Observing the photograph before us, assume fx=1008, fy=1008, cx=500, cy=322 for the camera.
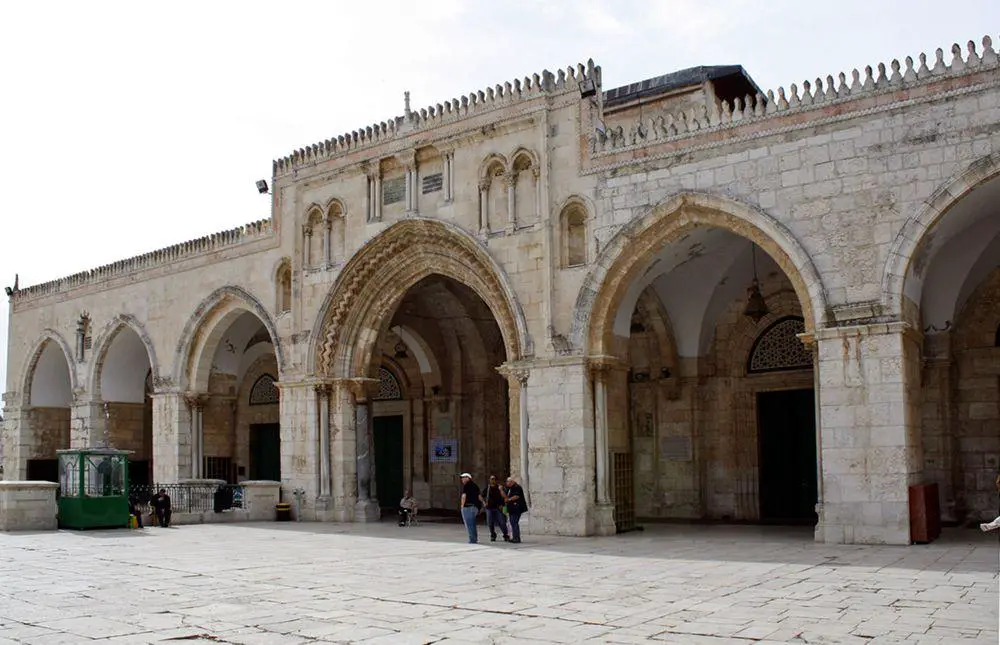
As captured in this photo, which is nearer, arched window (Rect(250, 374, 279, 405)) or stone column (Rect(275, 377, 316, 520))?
stone column (Rect(275, 377, 316, 520))

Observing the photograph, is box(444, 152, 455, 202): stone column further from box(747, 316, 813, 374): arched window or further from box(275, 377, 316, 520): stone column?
box(747, 316, 813, 374): arched window

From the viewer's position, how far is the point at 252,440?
2352 centimetres

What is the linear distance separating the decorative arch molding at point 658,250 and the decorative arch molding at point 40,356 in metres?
14.6

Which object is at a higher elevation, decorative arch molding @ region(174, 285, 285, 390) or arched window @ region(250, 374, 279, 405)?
decorative arch molding @ region(174, 285, 285, 390)

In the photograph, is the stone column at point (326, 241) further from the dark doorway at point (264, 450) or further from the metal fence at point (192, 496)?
the dark doorway at point (264, 450)

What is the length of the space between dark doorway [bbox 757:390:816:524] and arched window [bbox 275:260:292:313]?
28.8ft

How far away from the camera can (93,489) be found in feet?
52.0

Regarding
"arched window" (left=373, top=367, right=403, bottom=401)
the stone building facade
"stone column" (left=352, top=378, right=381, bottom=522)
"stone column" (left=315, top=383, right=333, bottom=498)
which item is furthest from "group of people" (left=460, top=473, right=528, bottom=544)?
"arched window" (left=373, top=367, right=403, bottom=401)

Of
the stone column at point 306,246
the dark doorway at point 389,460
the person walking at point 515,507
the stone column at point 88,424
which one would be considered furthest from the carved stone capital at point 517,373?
the stone column at point 88,424

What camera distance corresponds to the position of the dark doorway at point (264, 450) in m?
23.2

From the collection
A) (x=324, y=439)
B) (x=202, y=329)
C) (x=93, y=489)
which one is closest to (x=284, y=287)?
(x=202, y=329)

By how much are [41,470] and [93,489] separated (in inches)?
443

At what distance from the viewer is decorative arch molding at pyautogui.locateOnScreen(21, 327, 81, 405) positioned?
944 inches

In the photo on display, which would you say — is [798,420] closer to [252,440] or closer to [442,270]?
[442,270]
